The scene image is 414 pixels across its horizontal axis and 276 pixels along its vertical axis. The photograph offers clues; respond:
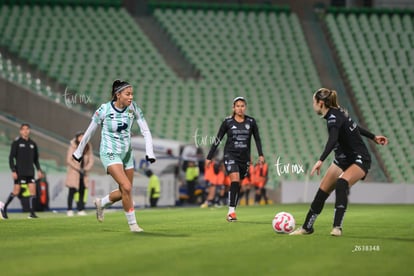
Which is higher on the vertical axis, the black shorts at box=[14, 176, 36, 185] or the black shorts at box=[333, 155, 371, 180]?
the black shorts at box=[14, 176, 36, 185]

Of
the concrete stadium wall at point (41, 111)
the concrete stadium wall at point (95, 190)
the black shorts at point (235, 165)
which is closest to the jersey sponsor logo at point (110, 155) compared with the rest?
the black shorts at point (235, 165)

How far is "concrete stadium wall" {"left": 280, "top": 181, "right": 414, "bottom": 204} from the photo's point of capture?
110 ft

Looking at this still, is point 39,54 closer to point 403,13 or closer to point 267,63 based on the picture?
point 267,63

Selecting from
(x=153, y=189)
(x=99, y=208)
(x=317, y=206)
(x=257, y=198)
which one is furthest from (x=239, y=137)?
(x=257, y=198)

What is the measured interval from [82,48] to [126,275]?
32.5 meters

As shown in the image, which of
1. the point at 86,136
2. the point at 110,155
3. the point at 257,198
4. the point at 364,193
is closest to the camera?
the point at 110,155

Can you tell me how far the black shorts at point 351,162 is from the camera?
42.2 feet

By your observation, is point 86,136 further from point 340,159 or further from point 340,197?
point 340,197

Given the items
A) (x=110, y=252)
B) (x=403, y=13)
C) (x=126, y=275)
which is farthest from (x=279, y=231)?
(x=403, y=13)

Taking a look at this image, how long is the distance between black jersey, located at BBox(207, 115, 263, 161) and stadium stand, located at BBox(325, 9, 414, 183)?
65.9 ft

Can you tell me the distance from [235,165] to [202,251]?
7470mm

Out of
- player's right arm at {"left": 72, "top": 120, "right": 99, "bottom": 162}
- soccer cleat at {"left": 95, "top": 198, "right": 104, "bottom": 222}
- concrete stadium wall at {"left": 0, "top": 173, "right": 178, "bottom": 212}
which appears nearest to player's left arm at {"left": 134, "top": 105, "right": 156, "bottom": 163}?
player's right arm at {"left": 72, "top": 120, "right": 99, "bottom": 162}

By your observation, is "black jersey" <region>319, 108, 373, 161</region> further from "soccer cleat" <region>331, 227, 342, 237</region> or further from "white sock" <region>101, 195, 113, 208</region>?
"white sock" <region>101, 195, 113, 208</region>

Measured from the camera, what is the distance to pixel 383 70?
42.2 m
